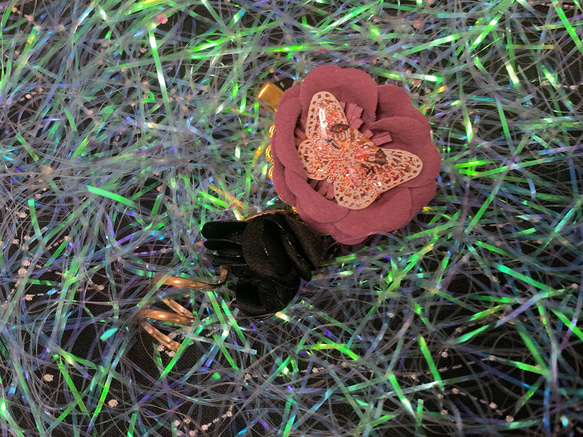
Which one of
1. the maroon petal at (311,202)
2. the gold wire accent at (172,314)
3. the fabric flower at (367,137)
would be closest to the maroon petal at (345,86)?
the fabric flower at (367,137)

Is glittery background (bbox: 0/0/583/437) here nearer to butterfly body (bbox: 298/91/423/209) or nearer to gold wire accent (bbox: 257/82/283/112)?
gold wire accent (bbox: 257/82/283/112)

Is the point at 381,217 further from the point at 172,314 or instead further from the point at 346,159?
→ the point at 172,314

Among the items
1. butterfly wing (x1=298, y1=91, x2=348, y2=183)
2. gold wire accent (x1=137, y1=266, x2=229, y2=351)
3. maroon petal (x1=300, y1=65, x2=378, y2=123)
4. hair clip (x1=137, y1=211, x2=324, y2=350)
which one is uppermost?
maroon petal (x1=300, y1=65, x2=378, y2=123)

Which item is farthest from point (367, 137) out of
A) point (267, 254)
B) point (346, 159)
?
point (267, 254)

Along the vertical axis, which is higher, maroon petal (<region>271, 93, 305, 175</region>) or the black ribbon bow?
maroon petal (<region>271, 93, 305, 175</region>)

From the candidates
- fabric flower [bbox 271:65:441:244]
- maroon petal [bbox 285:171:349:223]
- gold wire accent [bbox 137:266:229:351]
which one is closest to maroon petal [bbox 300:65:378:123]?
fabric flower [bbox 271:65:441:244]

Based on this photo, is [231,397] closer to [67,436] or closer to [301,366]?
[301,366]

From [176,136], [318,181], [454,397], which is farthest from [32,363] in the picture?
[454,397]

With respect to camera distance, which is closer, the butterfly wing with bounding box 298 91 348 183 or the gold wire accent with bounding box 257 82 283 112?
the butterfly wing with bounding box 298 91 348 183
